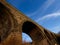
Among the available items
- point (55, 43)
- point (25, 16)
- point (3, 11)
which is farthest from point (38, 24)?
point (3, 11)

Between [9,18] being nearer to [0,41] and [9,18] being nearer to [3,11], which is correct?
[3,11]

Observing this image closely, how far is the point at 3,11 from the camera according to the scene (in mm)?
14117

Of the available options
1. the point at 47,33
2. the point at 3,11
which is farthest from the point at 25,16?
the point at 47,33

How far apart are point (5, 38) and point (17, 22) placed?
65.0 inches

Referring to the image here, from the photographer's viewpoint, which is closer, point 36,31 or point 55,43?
point 36,31

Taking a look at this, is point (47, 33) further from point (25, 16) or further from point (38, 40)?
point (25, 16)

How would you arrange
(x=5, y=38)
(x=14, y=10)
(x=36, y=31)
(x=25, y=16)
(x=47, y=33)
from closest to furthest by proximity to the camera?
(x=5, y=38) < (x=14, y=10) < (x=25, y=16) < (x=36, y=31) < (x=47, y=33)

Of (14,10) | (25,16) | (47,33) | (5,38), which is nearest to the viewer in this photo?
(5,38)

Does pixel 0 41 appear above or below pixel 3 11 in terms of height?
below

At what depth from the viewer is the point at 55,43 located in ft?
63.3

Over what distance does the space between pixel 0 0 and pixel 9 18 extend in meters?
1.55

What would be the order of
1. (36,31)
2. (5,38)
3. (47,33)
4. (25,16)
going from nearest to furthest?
(5,38) < (25,16) < (36,31) < (47,33)

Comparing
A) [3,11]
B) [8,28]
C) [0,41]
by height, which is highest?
[3,11]

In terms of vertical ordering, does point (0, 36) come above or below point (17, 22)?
below
